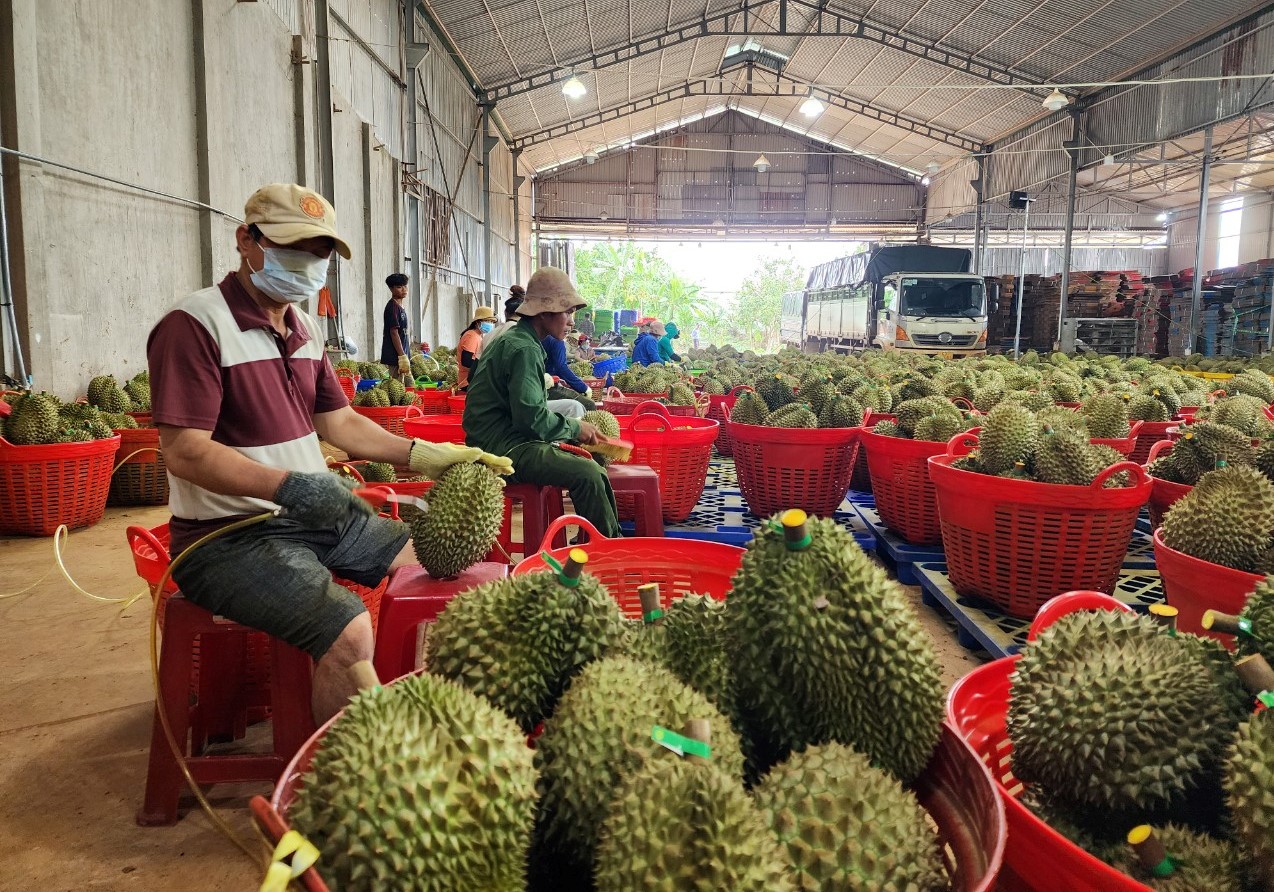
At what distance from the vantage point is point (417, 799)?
102 centimetres

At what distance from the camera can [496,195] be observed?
25.3 m

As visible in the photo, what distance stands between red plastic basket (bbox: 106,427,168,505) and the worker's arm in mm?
3675

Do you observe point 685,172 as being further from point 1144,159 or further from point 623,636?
point 623,636

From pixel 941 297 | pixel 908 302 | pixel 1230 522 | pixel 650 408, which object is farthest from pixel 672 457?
pixel 941 297

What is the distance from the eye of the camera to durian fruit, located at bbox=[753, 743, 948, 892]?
100cm

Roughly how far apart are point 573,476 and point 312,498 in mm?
1698

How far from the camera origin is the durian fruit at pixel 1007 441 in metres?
3.46

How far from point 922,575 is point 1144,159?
71.0 ft

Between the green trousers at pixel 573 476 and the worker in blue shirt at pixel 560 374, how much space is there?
80.6 inches

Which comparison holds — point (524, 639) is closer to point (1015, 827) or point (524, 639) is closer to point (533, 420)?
point (1015, 827)

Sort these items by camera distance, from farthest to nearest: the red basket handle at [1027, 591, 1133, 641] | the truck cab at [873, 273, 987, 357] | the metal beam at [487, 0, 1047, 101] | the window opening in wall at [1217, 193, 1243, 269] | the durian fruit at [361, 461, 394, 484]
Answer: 1. the window opening in wall at [1217, 193, 1243, 269]
2. the metal beam at [487, 0, 1047, 101]
3. the truck cab at [873, 273, 987, 357]
4. the durian fruit at [361, 461, 394, 484]
5. the red basket handle at [1027, 591, 1133, 641]

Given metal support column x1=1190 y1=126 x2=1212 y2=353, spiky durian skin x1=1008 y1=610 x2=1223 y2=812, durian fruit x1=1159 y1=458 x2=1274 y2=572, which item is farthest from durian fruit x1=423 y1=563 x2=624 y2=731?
metal support column x1=1190 y1=126 x2=1212 y2=353

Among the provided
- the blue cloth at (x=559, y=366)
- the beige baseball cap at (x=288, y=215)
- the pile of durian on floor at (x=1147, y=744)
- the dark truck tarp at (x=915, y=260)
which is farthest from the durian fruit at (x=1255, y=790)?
the dark truck tarp at (x=915, y=260)

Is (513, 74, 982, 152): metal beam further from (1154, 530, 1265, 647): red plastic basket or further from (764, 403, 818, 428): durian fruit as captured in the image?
(1154, 530, 1265, 647): red plastic basket
